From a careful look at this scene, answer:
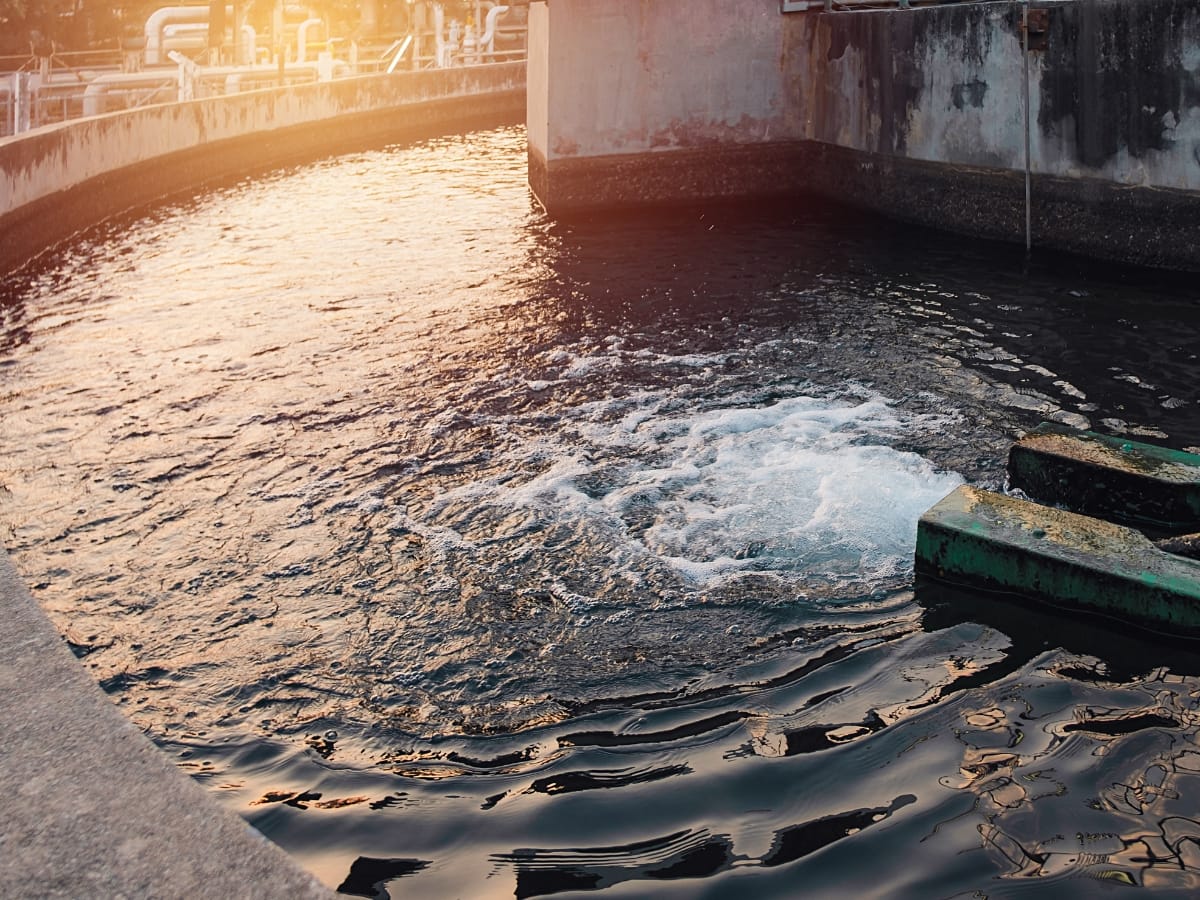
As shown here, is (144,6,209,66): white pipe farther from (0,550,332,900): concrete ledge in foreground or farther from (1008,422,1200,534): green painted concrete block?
(0,550,332,900): concrete ledge in foreground

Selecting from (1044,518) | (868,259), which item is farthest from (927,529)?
(868,259)

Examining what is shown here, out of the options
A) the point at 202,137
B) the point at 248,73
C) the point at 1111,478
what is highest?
the point at 248,73

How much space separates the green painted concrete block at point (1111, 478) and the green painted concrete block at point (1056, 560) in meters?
0.72

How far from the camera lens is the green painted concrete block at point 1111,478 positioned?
671 centimetres

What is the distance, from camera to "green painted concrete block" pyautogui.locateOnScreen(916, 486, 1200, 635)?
5.61 metres

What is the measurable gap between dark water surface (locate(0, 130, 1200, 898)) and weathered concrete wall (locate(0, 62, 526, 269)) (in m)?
3.33

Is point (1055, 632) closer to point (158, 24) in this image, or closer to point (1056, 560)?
point (1056, 560)

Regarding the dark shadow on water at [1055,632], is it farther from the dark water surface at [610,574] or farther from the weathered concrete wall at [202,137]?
the weathered concrete wall at [202,137]

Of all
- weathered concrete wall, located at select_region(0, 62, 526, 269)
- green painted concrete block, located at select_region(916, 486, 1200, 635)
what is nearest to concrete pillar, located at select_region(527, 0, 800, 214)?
weathered concrete wall, located at select_region(0, 62, 526, 269)

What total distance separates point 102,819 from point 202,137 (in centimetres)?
2144

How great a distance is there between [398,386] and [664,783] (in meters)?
5.78

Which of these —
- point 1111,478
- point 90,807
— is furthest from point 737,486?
point 90,807

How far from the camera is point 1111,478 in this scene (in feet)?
22.5

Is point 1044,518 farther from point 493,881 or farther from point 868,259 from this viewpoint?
point 868,259
